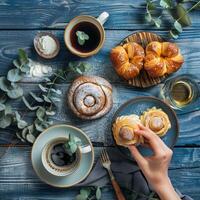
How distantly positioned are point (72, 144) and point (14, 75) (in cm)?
22

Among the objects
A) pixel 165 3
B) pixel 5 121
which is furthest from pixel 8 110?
pixel 165 3

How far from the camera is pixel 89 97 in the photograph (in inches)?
59.9

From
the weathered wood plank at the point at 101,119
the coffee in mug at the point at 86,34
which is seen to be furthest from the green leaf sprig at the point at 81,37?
the weathered wood plank at the point at 101,119

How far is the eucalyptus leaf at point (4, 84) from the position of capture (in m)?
1.50

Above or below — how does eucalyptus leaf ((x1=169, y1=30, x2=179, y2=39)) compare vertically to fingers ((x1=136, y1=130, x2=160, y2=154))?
above

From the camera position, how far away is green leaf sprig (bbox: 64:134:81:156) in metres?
1.48

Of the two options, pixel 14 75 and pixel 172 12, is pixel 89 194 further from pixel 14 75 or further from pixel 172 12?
pixel 172 12

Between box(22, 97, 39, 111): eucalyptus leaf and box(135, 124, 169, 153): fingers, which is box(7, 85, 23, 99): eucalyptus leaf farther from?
box(135, 124, 169, 153): fingers

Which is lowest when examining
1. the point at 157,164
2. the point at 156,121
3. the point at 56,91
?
the point at 157,164

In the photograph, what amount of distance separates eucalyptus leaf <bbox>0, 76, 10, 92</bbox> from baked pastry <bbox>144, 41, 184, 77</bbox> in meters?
0.34

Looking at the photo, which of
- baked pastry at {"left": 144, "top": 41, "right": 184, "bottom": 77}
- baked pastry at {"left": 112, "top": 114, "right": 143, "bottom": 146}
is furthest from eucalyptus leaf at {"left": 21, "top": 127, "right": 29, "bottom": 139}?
baked pastry at {"left": 144, "top": 41, "right": 184, "bottom": 77}

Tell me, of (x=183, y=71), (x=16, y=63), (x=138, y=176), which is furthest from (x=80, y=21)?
(x=138, y=176)

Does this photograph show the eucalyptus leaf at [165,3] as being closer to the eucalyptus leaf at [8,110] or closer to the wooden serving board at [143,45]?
the wooden serving board at [143,45]

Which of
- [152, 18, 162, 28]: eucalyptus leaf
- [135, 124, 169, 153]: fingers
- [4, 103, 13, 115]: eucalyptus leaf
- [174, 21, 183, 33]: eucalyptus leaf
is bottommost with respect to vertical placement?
[135, 124, 169, 153]: fingers
